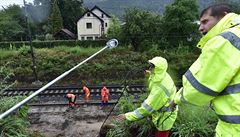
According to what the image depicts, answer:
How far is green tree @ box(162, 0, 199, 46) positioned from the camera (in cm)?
2281

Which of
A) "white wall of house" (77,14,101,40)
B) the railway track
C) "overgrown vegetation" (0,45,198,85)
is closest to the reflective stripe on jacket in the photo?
the railway track

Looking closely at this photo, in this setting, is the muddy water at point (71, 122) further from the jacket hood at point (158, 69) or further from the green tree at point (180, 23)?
the green tree at point (180, 23)

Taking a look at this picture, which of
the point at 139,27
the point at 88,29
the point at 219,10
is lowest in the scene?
the point at 88,29

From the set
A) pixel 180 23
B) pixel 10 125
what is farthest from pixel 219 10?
pixel 180 23

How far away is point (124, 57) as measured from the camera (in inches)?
812

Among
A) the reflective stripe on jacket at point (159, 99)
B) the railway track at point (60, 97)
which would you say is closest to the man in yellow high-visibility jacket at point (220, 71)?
the reflective stripe on jacket at point (159, 99)

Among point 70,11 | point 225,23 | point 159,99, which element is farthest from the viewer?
point 70,11

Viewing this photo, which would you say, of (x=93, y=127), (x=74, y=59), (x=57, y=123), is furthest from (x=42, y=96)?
(x=74, y=59)

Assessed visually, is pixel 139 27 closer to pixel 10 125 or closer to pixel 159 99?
pixel 10 125

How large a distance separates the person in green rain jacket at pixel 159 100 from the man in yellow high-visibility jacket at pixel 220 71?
1.84m

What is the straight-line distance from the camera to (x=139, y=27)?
70.7 ft

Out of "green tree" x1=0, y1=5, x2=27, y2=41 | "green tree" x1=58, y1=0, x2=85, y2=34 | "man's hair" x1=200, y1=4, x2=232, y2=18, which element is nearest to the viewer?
"man's hair" x1=200, y1=4, x2=232, y2=18

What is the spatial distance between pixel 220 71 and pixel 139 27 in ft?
64.0

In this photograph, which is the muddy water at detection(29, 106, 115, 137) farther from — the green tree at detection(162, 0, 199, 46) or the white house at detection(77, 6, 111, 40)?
the white house at detection(77, 6, 111, 40)
